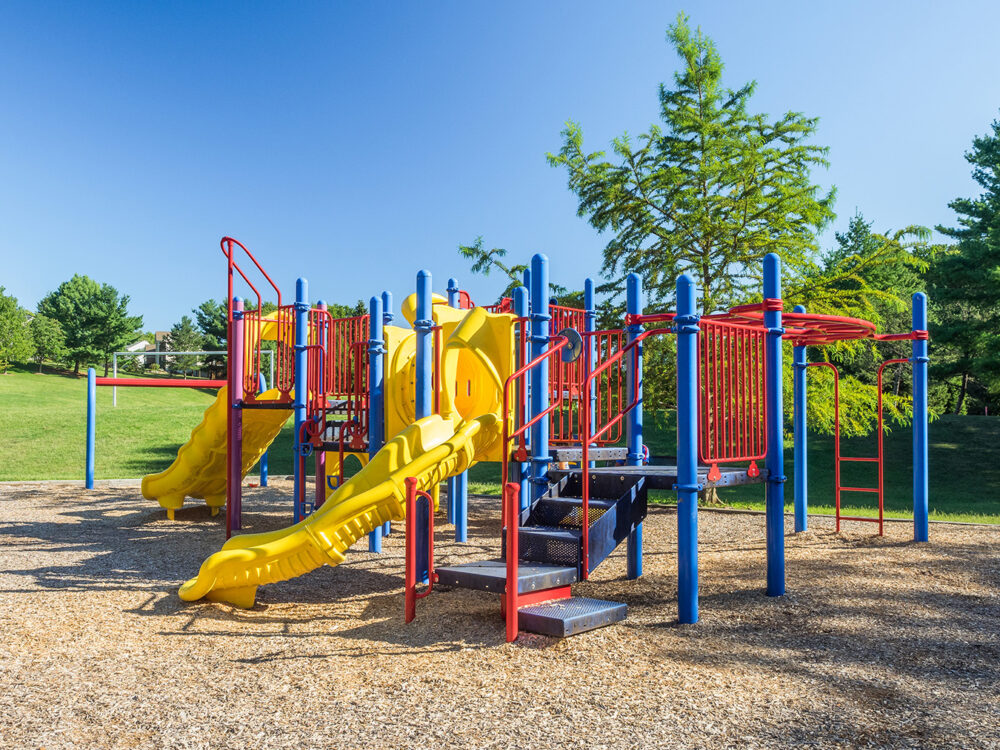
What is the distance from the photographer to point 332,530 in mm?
6246

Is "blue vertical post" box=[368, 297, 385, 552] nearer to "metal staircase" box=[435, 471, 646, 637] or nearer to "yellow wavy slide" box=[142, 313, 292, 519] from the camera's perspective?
"metal staircase" box=[435, 471, 646, 637]

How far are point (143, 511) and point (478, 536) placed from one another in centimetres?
608

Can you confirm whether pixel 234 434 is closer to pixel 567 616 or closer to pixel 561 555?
pixel 561 555

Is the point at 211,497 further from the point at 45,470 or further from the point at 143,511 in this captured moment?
the point at 45,470

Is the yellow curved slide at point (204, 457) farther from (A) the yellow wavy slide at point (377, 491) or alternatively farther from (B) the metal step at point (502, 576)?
(B) the metal step at point (502, 576)

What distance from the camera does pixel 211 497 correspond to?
11898 millimetres

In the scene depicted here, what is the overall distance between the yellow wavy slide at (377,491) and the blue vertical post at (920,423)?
5.50 meters

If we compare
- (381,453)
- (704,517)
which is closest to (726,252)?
(704,517)

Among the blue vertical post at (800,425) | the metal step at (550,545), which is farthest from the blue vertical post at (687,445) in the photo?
the blue vertical post at (800,425)

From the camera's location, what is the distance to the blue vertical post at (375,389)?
862 cm

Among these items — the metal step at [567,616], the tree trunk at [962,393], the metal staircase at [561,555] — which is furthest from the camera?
the tree trunk at [962,393]

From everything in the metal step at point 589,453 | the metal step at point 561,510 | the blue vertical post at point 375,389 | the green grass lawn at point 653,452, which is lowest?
the green grass lawn at point 653,452

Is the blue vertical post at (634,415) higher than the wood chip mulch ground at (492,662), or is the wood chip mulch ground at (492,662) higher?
the blue vertical post at (634,415)

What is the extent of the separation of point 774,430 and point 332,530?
381 cm
